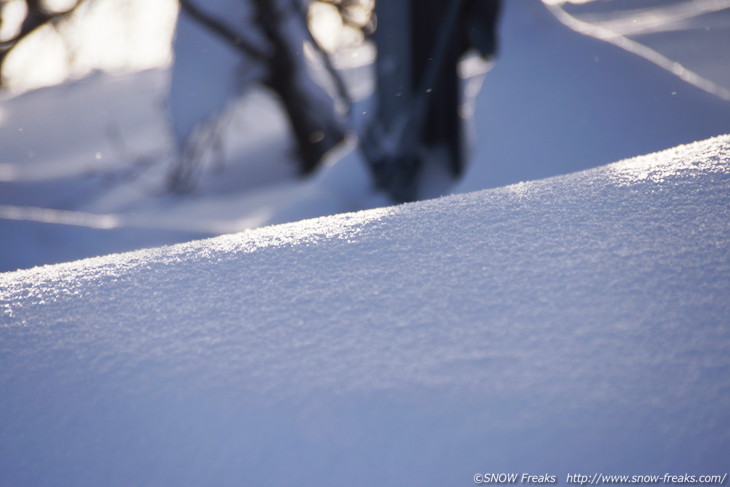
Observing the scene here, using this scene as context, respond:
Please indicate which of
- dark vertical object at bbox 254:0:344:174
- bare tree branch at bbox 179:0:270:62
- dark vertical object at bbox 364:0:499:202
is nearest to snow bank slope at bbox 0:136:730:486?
dark vertical object at bbox 364:0:499:202

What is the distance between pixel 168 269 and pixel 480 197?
69 centimetres

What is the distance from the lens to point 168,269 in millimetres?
998

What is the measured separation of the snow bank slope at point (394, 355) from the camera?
0.58m

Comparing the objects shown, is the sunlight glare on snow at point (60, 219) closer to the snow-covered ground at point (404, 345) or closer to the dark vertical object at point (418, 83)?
the dark vertical object at point (418, 83)

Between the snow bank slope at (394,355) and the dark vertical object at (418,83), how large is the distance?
1.77 metres

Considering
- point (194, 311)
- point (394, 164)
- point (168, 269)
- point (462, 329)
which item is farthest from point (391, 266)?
point (394, 164)

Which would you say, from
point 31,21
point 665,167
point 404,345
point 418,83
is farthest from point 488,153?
point 31,21

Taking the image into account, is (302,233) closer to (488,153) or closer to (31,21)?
(488,153)

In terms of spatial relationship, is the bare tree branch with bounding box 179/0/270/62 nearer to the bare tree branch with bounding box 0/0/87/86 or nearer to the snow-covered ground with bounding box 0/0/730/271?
the snow-covered ground with bounding box 0/0/730/271

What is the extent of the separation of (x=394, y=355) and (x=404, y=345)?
0.02 m

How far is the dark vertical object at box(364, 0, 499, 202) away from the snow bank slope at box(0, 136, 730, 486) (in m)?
1.77

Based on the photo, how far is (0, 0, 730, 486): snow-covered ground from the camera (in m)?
0.58

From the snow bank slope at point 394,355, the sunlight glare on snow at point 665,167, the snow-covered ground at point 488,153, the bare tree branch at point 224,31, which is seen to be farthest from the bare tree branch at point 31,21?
the sunlight glare on snow at point 665,167

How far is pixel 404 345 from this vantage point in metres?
0.70
